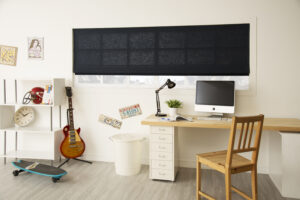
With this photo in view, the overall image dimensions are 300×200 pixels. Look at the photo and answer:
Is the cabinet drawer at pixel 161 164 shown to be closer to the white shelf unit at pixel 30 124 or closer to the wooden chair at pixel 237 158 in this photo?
the wooden chair at pixel 237 158

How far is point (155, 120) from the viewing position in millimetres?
3088

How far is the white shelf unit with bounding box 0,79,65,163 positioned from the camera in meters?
3.73

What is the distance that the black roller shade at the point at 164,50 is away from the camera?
10.9 ft

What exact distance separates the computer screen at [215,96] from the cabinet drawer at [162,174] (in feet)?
2.88

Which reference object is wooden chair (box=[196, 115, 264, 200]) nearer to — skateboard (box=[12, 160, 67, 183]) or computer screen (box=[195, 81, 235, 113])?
computer screen (box=[195, 81, 235, 113])

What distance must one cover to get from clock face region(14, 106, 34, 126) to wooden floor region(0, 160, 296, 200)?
739 mm

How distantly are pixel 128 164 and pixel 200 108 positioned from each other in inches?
45.8

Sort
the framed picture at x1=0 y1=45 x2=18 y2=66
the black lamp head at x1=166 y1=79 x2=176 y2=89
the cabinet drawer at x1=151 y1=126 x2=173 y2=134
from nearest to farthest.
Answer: the cabinet drawer at x1=151 y1=126 x2=173 y2=134 < the black lamp head at x1=166 y1=79 x2=176 y2=89 < the framed picture at x1=0 y1=45 x2=18 y2=66

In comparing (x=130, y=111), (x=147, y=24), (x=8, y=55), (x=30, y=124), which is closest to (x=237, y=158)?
(x=130, y=111)

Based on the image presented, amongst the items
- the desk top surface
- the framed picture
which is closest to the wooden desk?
the desk top surface

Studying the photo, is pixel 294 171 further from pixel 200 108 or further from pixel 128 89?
pixel 128 89

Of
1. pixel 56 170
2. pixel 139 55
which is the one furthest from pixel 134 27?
pixel 56 170

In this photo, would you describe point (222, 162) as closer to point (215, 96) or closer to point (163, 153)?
point (163, 153)

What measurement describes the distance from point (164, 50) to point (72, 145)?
186 cm
